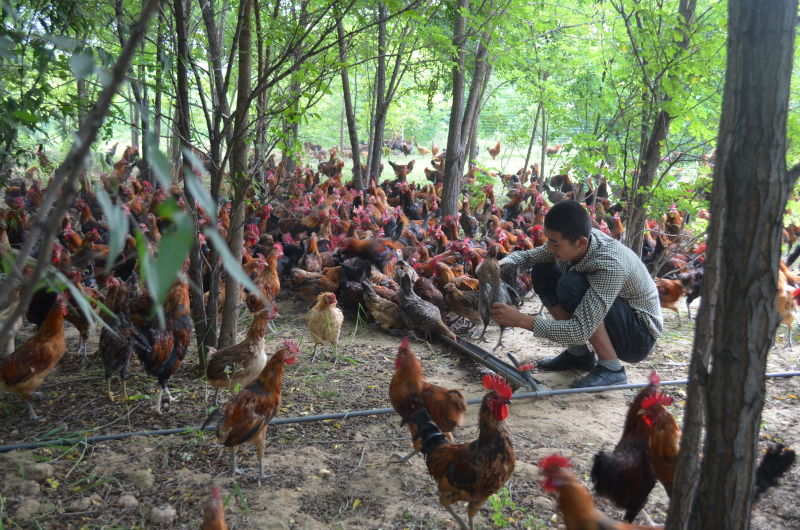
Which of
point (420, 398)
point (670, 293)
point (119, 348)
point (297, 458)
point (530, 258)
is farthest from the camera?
point (670, 293)

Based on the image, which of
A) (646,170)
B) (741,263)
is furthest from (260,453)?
(646,170)

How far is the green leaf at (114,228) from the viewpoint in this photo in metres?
0.72

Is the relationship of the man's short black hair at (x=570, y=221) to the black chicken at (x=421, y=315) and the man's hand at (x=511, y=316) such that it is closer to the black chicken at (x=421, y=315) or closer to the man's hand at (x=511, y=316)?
the man's hand at (x=511, y=316)

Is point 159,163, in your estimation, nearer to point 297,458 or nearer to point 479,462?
point 479,462

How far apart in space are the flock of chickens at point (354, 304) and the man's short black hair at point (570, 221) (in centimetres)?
141

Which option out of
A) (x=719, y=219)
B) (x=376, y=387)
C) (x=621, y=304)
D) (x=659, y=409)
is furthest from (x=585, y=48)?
(x=719, y=219)

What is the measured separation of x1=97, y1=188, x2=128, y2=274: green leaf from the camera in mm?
719

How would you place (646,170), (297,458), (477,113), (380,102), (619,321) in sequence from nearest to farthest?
1. (297,458)
2. (619,321)
3. (646,170)
4. (380,102)
5. (477,113)

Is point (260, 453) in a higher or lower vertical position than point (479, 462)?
lower

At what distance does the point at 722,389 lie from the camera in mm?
1674

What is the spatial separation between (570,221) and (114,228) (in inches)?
148

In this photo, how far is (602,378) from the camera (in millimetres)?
4551

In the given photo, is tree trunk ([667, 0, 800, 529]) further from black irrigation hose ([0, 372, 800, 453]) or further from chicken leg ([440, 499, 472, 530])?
black irrigation hose ([0, 372, 800, 453])

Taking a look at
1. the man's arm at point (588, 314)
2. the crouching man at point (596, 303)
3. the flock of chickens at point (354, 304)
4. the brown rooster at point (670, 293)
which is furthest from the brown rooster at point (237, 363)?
the brown rooster at point (670, 293)
